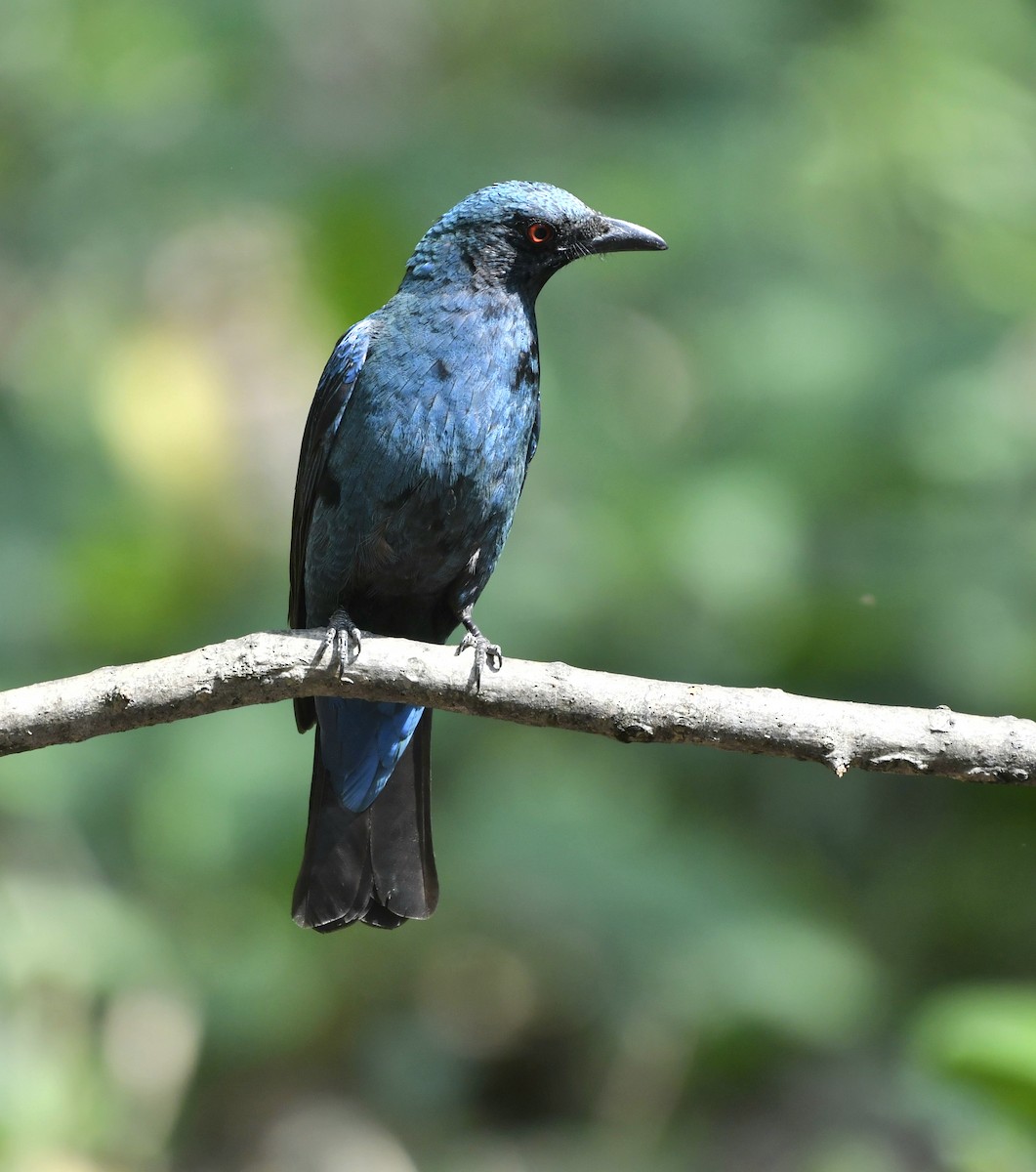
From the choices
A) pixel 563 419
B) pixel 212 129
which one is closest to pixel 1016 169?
pixel 563 419

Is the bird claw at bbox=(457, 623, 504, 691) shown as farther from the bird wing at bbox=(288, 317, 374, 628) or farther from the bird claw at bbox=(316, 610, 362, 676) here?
the bird wing at bbox=(288, 317, 374, 628)

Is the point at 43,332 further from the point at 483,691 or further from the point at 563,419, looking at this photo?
the point at 483,691

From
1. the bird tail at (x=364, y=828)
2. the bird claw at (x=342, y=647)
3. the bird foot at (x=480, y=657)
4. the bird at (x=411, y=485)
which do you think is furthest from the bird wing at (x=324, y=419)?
the bird claw at (x=342, y=647)

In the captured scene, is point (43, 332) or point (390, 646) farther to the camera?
point (43, 332)

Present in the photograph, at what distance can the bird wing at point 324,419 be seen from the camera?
3.74m

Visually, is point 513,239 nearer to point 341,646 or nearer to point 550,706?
point 341,646

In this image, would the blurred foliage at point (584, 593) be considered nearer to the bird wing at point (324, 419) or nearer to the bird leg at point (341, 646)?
the bird wing at point (324, 419)

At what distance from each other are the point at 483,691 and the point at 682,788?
282 centimetres

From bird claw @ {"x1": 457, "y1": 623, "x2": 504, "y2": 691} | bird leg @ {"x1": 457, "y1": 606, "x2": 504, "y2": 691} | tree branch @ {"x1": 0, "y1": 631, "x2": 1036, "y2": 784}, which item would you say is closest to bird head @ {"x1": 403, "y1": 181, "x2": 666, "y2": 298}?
bird leg @ {"x1": 457, "y1": 606, "x2": 504, "y2": 691}

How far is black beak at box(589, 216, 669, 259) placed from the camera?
401cm

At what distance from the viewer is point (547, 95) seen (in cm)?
606

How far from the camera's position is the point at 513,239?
3930 millimetres

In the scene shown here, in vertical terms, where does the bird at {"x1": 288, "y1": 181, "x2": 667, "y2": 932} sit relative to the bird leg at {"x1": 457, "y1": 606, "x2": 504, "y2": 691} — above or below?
above

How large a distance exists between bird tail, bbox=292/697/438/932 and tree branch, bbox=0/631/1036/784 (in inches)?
37.9
